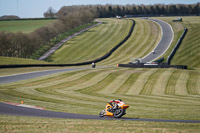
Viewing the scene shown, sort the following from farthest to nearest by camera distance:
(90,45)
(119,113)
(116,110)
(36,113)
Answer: (90,45)
(36,113)
(116,110)
(119,113)

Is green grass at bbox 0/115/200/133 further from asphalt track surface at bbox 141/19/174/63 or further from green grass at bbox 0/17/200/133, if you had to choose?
asphalt track surface at bbox 141/19/174/63

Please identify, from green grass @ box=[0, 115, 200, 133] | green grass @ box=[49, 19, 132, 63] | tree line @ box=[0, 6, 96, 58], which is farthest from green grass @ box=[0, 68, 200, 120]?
tree line @ box=[0, 6, 96, 58]

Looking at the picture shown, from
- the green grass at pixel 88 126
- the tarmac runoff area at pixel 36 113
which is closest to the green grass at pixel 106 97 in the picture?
Answer: the green grass at pixel 88 126

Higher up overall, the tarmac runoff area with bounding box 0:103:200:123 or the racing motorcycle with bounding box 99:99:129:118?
the racing motorcycle with bounding box 99:99:129:118

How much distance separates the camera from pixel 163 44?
103 meters

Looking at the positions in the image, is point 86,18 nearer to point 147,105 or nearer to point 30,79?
point 30,79

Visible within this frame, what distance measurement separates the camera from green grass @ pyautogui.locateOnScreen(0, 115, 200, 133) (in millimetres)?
15945

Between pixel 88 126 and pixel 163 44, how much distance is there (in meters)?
89.7

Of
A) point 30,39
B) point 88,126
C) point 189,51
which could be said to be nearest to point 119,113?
point 88,126

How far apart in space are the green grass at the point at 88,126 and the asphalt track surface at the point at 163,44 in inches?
2620

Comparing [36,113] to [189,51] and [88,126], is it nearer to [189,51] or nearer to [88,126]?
[88,126]

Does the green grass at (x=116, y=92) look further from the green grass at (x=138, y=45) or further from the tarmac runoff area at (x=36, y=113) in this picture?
the green grass at (x=138, y=45)

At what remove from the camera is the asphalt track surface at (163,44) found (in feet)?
291

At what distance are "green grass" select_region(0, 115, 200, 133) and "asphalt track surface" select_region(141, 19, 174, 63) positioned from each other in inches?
2620
